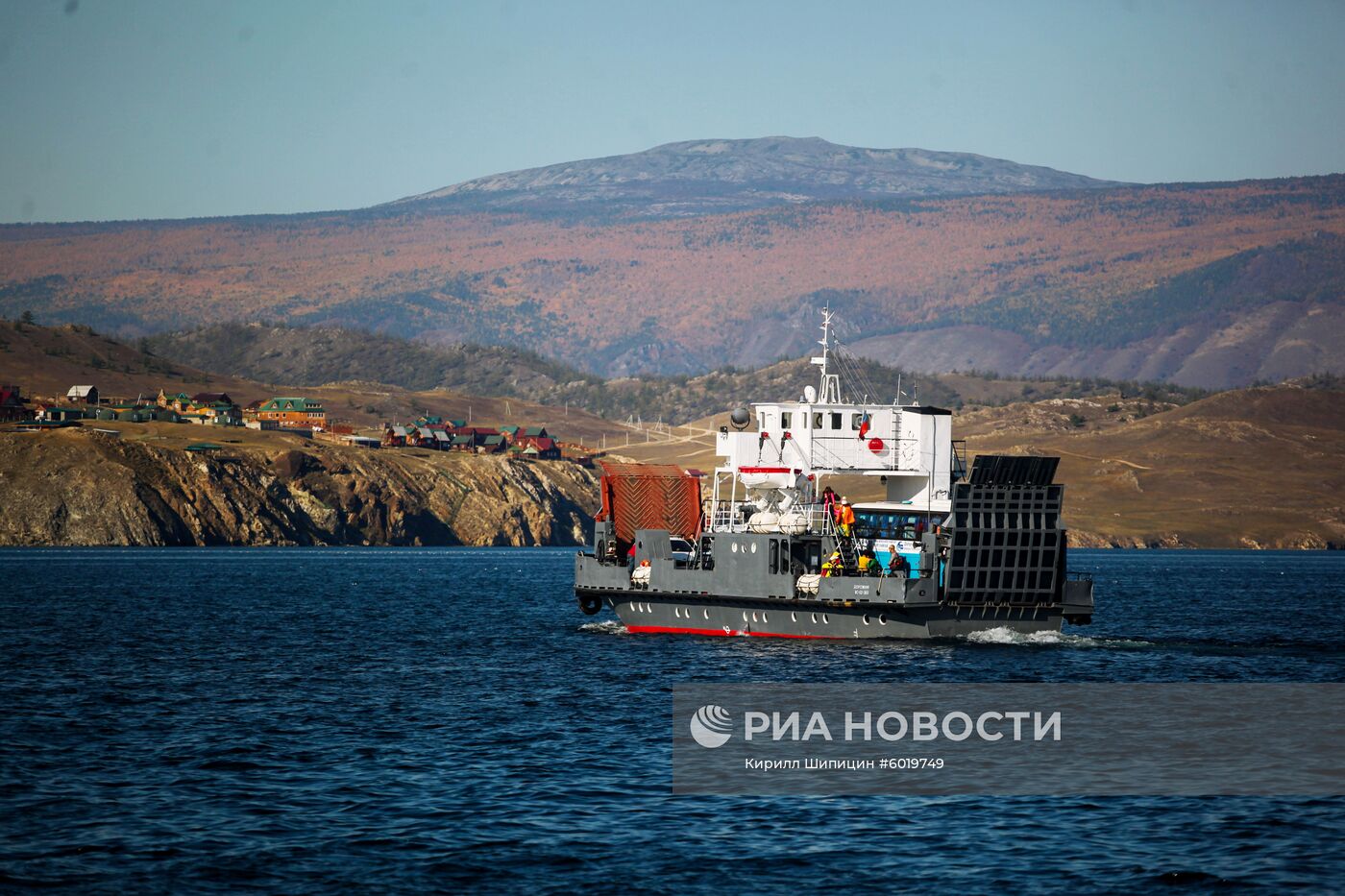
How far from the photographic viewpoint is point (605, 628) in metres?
71.0

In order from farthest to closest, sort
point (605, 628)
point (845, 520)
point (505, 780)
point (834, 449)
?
point (605, 628) → point (834, 449) → point (845, 520) → point (505, 780)

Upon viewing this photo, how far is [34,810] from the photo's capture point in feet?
102

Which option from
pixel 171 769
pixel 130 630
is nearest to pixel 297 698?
pixel 171 769

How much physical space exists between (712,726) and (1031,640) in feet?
73.3

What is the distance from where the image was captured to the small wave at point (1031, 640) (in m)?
59.9

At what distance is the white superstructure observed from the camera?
67062 millimetres

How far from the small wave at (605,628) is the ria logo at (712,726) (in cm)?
2446

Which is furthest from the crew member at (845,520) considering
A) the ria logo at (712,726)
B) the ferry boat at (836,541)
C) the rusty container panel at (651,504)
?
the ria logo at (712,726)

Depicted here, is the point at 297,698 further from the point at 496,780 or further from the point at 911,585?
the point at 911,585

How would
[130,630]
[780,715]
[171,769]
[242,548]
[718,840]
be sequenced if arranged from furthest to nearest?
[242,548] → [130,630] → [780,715] → [171,769] → [718,840]

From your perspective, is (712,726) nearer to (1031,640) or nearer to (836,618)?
(836,618)

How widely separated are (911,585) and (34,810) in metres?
34.2

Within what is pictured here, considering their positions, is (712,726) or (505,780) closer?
(505,780)

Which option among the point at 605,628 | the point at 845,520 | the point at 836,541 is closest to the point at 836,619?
the point at 836,541
